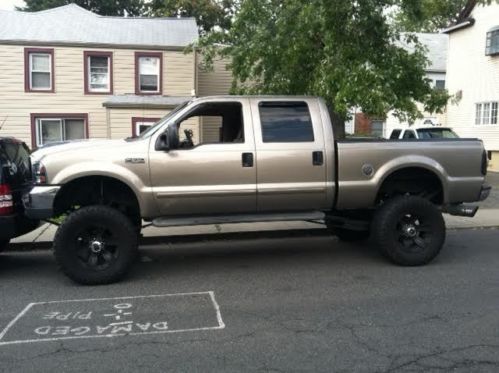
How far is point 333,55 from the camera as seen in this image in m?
10.3

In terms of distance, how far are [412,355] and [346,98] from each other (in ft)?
20.5

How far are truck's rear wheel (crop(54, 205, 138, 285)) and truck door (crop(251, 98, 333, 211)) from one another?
1.61m

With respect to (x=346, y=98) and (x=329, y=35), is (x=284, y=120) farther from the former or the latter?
(x=329, y=35)

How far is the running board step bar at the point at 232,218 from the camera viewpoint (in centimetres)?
612

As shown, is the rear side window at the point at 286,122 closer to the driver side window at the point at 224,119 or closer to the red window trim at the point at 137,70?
the driver side window at the point at 224,119

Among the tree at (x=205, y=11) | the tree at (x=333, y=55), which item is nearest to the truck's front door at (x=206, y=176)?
the tree at (x=333, y=55)

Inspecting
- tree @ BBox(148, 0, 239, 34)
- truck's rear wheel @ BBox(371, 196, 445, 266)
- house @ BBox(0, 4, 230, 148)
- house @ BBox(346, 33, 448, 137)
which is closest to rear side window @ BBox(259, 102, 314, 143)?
truck's rear wheel @ BBox(371, 196, 445, 266)

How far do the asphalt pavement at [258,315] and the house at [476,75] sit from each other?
15.7 m

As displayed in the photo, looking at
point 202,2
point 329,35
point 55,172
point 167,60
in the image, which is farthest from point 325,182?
point 202,2

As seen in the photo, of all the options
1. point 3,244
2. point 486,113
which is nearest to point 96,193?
point 3,244

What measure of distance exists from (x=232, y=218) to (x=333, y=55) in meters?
5.23

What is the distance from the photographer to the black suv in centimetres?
613

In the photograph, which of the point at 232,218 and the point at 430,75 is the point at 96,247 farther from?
the point at 430,75

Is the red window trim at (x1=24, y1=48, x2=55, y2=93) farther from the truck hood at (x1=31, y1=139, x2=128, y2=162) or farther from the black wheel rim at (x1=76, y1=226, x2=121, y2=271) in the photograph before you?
the black wheel rim at (x1=76, y1=226, x2=121, y2=271)
